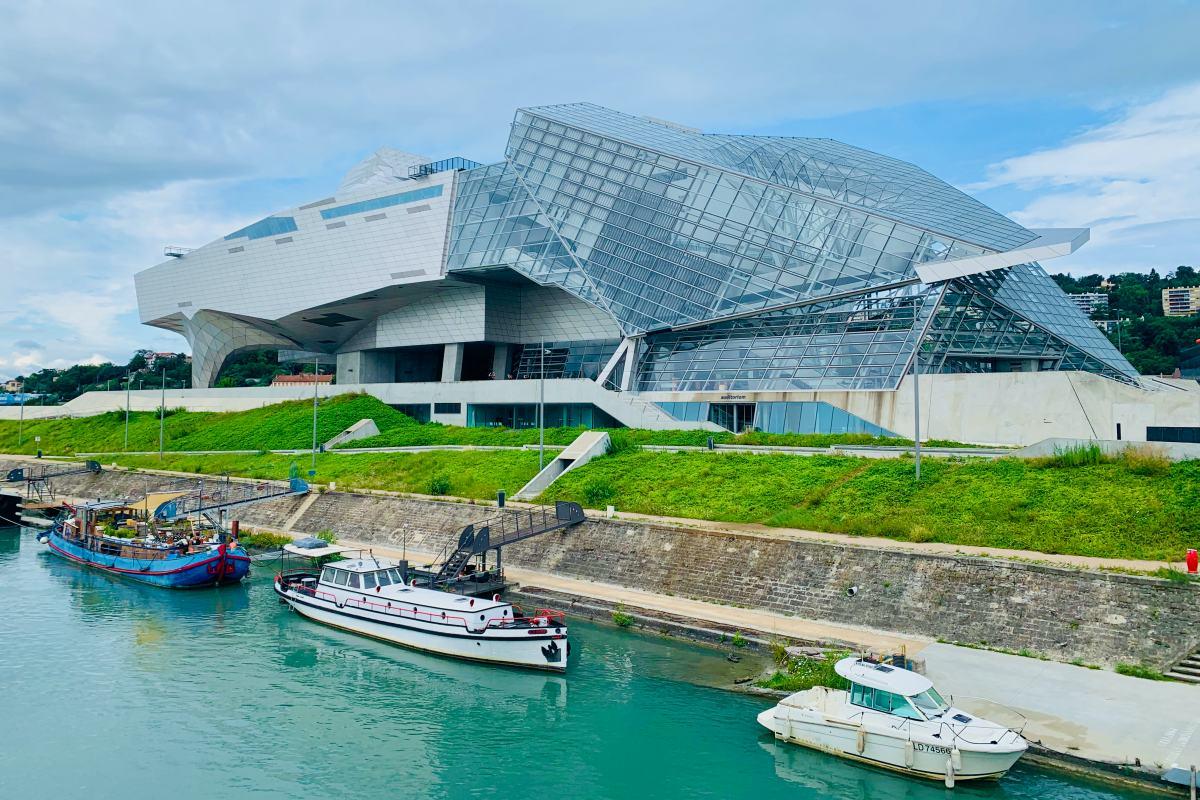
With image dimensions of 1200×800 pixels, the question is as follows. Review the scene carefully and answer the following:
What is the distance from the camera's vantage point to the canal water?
1814 centimetres

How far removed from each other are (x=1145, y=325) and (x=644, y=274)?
318 ft

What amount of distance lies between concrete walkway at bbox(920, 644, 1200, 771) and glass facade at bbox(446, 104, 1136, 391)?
80.2 feet

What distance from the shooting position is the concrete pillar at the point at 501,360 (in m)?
77.0

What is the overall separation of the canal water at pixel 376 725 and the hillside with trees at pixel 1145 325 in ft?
328

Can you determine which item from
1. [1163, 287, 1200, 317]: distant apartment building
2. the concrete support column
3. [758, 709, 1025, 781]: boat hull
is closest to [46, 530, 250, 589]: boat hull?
[758, 709, 1025, 781]: boat hull

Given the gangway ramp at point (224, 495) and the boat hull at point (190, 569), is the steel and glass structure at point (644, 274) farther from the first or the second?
the boat hull at point (190, 569)

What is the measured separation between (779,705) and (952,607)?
790 cm

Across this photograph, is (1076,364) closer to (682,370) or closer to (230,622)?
(682,370)

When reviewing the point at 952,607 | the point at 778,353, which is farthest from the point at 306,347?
the point at 952,607

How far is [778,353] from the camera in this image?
51156mm

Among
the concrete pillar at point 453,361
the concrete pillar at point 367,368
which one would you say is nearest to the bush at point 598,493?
the concrete pillar at point 453,361

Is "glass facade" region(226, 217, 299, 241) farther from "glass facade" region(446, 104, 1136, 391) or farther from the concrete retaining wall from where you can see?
the concrete retaining wall

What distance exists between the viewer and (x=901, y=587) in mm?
26750

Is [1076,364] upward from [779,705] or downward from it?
upward
